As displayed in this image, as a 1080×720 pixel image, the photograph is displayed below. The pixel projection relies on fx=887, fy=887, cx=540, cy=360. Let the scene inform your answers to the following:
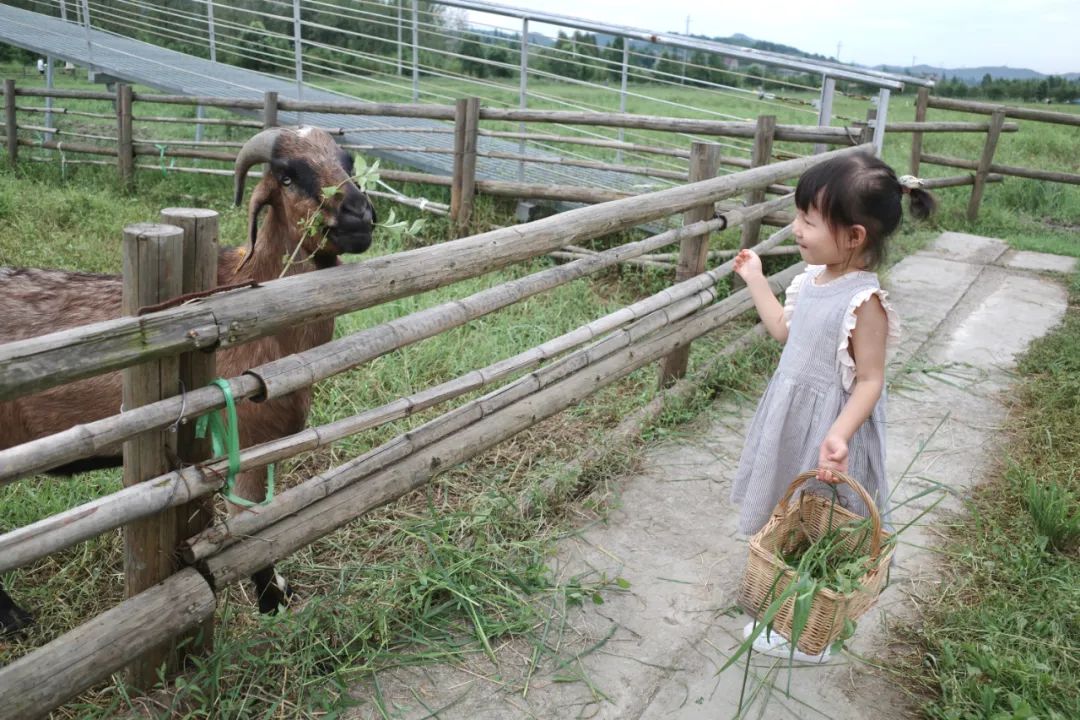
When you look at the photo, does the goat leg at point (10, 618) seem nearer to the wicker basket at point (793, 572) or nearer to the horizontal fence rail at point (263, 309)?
the horizontal fence rail at point (263, 309)

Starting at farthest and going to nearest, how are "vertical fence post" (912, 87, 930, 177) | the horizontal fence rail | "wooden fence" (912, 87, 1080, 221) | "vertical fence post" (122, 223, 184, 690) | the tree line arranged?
the tree line, "vertical fence post" (912, 87, 930, 177), "wooden fence" (912, 87, 1080, 221), "vertical fence post" (122, 223, 184, 690), the horizontal fence rail

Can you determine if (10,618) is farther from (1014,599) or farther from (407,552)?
(1014,599)

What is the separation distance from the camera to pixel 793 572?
7.95ft

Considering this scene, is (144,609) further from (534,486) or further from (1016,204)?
(1016,204)

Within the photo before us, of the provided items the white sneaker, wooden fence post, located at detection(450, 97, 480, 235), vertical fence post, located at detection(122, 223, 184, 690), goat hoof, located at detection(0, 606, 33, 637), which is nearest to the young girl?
the white sneaker

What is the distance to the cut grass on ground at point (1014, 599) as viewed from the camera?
256cm

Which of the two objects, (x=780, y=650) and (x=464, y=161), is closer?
(x=780, y=650)

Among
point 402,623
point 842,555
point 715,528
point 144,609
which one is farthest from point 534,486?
point 144,609

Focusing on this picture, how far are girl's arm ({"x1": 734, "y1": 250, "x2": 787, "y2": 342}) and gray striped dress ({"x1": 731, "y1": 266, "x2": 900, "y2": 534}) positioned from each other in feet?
0.15

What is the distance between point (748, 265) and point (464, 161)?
5.15 meters

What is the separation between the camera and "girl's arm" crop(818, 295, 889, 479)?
2502 millimetres

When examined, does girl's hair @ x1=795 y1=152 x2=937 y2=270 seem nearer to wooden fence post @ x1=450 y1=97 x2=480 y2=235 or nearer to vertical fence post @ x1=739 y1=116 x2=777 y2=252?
vertical fence post @ x1=739 y1=116 x2=777 y2=252

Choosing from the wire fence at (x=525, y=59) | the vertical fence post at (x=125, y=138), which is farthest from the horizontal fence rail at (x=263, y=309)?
the vertical fence post at (x=125, y=138)

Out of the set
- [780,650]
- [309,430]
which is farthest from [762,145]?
[309,430]
